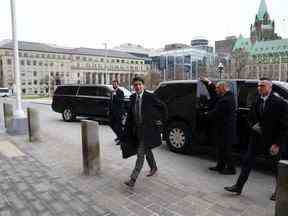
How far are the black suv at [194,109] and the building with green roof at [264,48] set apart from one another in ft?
193

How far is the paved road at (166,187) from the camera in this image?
3750 millimetres

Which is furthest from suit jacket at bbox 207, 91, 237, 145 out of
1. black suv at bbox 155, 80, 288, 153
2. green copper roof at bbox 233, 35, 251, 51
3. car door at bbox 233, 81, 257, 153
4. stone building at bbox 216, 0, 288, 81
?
green copper roof at bbox 233, 35, 251, 51

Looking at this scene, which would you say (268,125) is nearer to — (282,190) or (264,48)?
(282,190)

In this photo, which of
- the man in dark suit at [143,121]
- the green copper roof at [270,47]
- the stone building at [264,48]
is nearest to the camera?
the man in dark suit at [143,121]

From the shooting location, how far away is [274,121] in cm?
379

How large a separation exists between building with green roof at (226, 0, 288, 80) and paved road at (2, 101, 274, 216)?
2369 inches

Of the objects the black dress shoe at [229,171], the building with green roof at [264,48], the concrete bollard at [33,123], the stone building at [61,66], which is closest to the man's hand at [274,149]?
the black dress shoe at [229,171]

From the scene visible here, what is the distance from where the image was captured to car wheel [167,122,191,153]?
21.4ft

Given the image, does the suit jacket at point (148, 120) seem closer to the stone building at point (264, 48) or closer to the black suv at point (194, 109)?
the black suv at point (194, 109)

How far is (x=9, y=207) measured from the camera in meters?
3.81

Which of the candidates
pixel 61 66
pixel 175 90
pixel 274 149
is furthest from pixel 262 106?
pixel 61 66

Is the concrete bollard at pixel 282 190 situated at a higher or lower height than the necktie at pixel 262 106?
lower

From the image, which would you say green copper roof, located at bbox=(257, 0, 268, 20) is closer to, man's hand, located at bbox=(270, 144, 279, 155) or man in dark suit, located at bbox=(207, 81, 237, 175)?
man in dark suit, located at bbox=(207, 81, 237, 175)

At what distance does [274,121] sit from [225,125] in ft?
4.38
